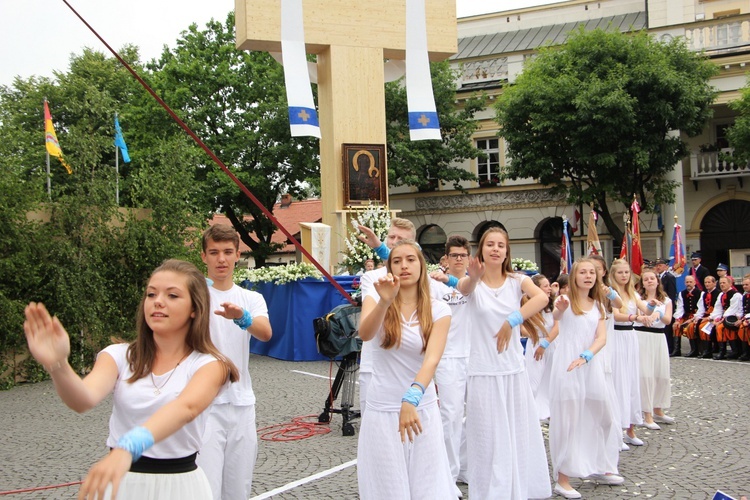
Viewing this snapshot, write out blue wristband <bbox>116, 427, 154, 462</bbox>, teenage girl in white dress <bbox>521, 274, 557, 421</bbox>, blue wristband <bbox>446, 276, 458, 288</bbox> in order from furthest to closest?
teenage girl in white dress <bbox>521, 274, 557, 421</bbox>
blue wristband <bbox>446, 276, 458, 288</bbox>
blue wristband <bbox>116, 427, 154, 462</bbox>

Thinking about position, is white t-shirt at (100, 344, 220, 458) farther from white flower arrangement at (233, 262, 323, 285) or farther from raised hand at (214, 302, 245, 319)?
white flower arrangement at (233, 262, 323, 285)

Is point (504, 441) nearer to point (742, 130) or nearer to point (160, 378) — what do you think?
point (160, 378)

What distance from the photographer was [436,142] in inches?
1430

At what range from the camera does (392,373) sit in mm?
4570

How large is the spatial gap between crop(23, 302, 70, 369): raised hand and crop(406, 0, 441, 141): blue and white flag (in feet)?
57.8

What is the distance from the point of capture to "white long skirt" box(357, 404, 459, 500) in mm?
4410

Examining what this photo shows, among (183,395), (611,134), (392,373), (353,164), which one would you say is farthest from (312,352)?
(611,134)

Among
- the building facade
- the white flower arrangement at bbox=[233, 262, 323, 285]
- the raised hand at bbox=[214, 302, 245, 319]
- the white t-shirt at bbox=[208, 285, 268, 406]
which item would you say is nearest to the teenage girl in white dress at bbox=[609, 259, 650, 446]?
the white t-shirt at bbox=[208, 285, 268, 406]

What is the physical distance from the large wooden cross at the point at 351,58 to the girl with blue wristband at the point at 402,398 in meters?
15.1

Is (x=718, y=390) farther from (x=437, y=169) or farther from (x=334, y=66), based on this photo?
(x=437, y=169)

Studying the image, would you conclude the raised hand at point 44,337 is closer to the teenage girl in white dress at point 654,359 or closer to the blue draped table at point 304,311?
the teenage girl in white dress at point 654,359

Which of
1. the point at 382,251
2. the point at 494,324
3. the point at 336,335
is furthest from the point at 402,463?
Result: the point at 336,335

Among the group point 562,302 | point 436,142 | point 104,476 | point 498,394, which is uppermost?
point 436,142

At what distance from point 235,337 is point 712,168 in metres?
32.5
